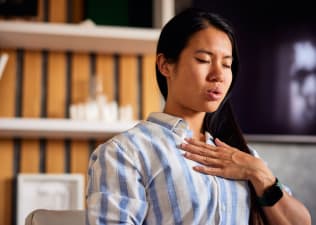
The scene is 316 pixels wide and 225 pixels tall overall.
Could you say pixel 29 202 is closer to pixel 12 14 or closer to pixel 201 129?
pixel 12 14

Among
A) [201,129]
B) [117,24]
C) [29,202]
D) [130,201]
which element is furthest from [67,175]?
[130,201]

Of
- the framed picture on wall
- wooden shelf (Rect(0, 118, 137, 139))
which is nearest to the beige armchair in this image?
wooden shelf (Rect(0, 118, 137, 139))

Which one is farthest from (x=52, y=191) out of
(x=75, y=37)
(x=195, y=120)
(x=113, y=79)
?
(x=195, y=120)

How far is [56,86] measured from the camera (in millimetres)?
2695

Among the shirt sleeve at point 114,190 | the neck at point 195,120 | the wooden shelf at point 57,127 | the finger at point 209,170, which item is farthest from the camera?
the wooden shelf at point 57,127

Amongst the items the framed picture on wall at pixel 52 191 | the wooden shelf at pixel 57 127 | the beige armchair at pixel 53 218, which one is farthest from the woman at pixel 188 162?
the framed picture on wall at pixel 52 191

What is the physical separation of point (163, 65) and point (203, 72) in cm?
13

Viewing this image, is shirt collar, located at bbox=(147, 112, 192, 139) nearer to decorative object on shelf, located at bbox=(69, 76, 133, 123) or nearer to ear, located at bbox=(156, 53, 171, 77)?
ear, located at bbox=(156, 53, 171, 77)

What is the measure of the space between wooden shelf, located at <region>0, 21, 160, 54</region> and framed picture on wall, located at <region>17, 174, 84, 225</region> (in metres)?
0.58

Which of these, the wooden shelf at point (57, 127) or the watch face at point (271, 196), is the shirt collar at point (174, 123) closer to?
the watch face at point (271, 196)

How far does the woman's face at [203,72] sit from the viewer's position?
1.42 meters

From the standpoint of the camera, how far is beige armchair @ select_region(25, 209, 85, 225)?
4.89ft

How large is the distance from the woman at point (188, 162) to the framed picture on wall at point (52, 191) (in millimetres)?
1173

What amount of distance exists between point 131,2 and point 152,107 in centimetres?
50
